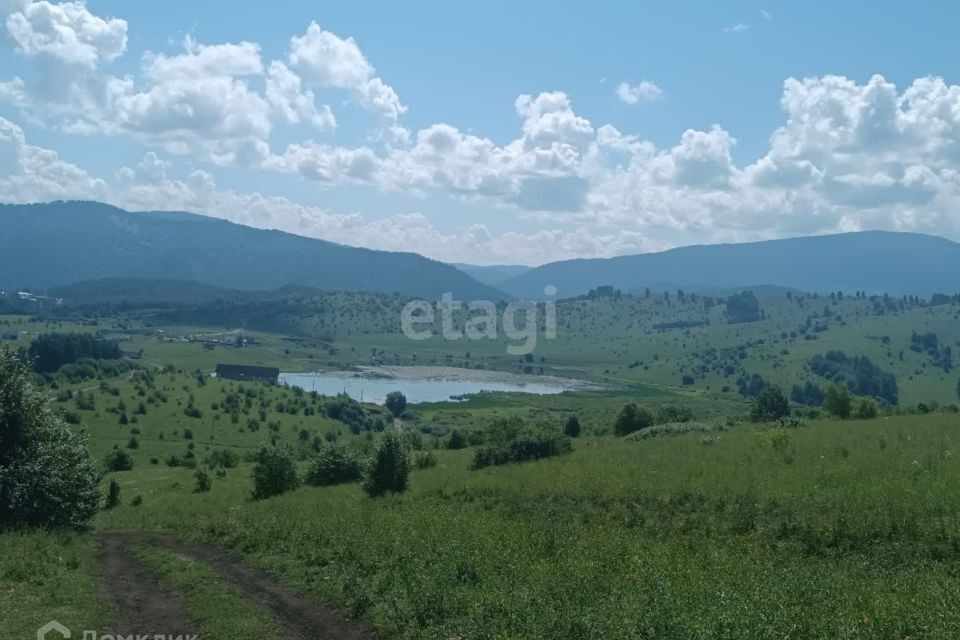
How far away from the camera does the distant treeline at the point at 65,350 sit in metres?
155

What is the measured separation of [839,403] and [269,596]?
5001 cm

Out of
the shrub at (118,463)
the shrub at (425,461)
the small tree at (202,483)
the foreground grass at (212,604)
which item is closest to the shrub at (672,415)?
the shrub at (425,461)

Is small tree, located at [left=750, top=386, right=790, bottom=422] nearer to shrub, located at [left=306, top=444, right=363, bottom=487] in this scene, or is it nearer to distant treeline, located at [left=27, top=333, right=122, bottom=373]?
shrub, located at [left=306, top=444, right=363, bottom=487]

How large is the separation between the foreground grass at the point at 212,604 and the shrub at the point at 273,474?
796 inches

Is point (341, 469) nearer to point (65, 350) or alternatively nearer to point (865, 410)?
point (865, 410)

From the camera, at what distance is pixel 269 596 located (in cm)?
1873

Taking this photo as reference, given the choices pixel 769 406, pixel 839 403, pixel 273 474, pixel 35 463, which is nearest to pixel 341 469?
pixel 273 474

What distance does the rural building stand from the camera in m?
188

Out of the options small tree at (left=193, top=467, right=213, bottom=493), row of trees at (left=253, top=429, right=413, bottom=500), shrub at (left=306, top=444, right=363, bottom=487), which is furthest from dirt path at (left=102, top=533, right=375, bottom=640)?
small tree at (left=193, top=467, right=213, bottom=493)

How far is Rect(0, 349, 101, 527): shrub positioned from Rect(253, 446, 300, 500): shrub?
1236 centimetres

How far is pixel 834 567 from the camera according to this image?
16.5 metres

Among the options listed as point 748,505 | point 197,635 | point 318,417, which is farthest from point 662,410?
point 318,417

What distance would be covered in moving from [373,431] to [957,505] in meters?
Answer: 118

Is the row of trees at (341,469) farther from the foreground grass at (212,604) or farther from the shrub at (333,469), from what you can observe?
the foreground grass at (212,604)
